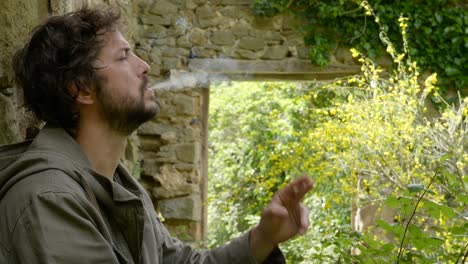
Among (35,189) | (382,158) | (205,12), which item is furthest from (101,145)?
(205,12)

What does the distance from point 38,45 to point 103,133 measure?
0.95ft

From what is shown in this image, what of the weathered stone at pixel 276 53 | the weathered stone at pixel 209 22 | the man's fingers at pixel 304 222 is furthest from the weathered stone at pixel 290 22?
the man's fingers at pixel 304 222

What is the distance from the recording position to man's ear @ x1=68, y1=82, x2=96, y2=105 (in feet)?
6.37

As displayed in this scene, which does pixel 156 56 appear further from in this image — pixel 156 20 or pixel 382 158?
pixel 382 158

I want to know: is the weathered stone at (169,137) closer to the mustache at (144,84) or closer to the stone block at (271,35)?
the stone block at (271,35)

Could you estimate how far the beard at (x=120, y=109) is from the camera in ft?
6.30

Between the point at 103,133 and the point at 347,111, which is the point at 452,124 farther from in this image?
the point at 103,133

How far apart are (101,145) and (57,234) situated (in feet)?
1.38

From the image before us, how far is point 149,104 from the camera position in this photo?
1952 millimetres

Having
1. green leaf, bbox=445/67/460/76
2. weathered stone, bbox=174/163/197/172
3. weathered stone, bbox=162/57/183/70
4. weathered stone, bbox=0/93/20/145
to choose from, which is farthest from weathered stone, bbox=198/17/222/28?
weathered stone, bbox=0/93/20/145

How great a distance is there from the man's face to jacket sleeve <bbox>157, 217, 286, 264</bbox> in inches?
15.7

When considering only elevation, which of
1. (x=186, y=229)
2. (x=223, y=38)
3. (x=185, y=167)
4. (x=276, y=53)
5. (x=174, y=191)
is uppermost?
(x=223, y=38)

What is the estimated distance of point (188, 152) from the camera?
6.20 m

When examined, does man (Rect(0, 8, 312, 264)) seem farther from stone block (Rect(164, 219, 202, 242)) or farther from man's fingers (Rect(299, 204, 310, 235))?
stone block (Rect(164, 219, 202, 242))
